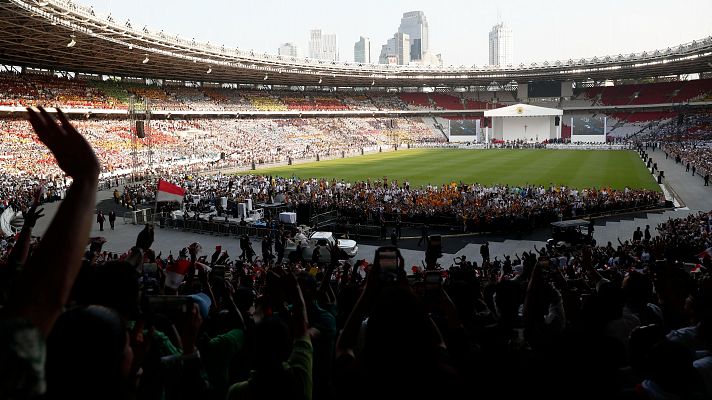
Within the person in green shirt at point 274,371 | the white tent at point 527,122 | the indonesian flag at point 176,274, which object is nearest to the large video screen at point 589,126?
the white tent at point 527,122

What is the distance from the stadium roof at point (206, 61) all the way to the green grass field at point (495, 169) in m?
17.3

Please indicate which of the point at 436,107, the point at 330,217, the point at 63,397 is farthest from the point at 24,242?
the point at 436,107

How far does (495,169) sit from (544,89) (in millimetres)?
55854

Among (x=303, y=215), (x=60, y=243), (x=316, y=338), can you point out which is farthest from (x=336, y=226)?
(x=60, y=243)

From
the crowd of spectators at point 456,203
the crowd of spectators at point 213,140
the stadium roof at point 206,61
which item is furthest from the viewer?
the crowd of spectators at point 213,140

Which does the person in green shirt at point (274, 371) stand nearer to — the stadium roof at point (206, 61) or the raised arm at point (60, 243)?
the raised arm at point (60, 243)

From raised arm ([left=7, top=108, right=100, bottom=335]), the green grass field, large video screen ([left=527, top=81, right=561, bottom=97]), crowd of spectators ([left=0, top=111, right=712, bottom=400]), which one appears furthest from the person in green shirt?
large video screen ([left=527, top=81, right=561, bottom=97])

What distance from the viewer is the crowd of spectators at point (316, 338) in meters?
1.59

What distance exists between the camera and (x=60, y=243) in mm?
1573

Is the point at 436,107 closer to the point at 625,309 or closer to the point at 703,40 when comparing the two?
the point at 703,40

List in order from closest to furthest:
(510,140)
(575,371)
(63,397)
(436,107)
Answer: (63,397)
(575,371)
(510,140)
(436,107)

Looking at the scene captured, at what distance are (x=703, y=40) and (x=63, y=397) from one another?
80159mm

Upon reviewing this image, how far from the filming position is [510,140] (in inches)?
3418

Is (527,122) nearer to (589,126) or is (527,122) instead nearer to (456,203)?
(589,126)
